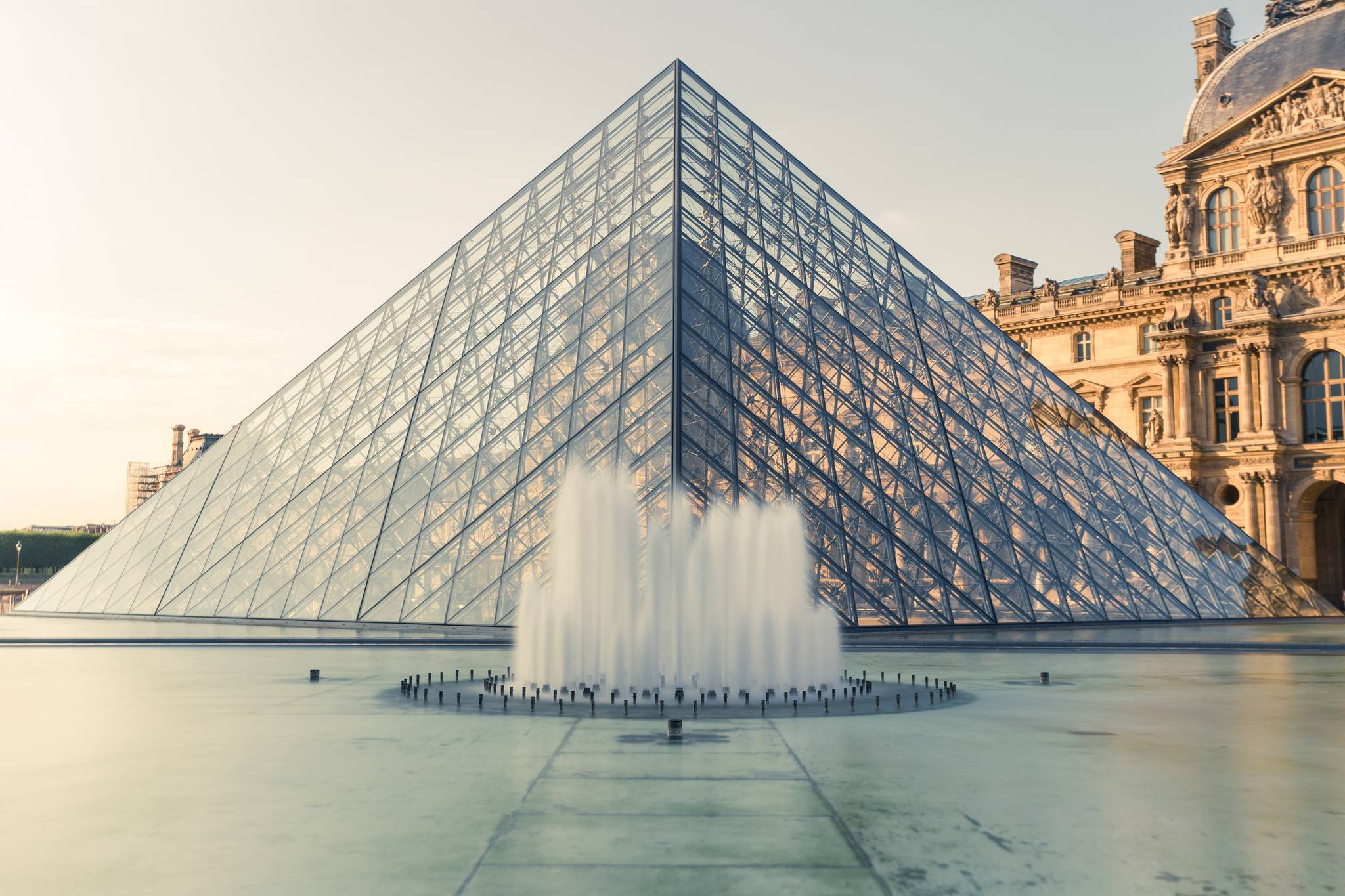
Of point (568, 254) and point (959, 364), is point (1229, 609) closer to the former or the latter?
point (959, 364)

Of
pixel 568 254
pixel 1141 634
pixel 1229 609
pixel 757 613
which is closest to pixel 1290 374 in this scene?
pixel 1229 609

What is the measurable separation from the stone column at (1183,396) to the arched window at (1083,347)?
4.95m

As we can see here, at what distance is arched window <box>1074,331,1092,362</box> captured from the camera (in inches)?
1900

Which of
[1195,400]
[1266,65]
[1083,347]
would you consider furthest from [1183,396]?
[1266,65]

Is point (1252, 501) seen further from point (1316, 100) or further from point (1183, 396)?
point (1316, 100)

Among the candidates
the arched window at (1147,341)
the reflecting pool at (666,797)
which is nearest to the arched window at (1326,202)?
the arched window at (1147,341)

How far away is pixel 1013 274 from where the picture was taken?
2103 inches

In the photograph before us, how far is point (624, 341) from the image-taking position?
23.0 meters

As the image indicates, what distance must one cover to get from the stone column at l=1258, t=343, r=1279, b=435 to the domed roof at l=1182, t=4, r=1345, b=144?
8617mm

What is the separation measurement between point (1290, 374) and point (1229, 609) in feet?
59.2

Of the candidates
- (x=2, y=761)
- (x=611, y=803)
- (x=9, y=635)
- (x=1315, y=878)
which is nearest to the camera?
(x=1315, y=878)

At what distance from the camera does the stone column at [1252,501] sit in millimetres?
41062

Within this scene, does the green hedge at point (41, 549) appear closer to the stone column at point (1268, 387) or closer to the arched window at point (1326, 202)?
the stone column at point (1268, 387)

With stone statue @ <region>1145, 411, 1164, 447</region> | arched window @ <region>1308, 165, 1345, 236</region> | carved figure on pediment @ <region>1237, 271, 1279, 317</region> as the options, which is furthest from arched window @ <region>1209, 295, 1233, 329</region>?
stone statue @ <region>1145, 411, 1164, 447</region>
